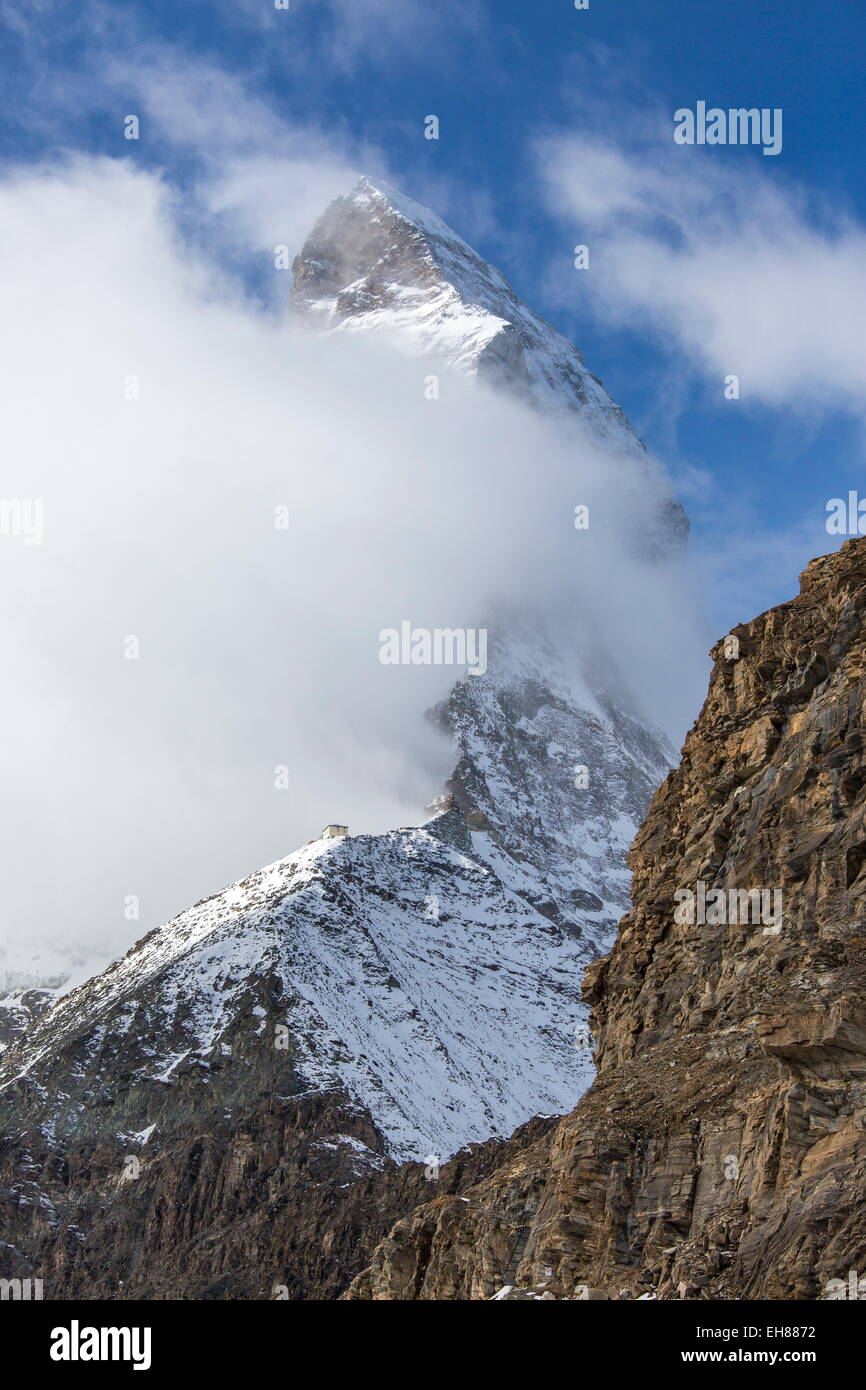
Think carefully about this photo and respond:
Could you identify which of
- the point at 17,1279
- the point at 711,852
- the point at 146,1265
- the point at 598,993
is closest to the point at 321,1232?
the point at 146,1265

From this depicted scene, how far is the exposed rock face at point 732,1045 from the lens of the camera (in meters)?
45.4

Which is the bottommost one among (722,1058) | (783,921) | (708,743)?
(722,1058)

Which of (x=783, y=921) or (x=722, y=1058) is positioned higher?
(x=783, y=921)

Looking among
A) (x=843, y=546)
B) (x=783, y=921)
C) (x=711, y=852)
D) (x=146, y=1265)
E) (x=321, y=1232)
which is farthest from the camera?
(x=146, y=1265)

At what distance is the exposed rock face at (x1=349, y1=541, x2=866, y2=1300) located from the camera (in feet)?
149

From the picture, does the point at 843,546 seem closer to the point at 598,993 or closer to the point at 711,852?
the point at 711,852

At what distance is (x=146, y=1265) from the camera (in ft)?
595

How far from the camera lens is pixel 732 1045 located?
57344mm
